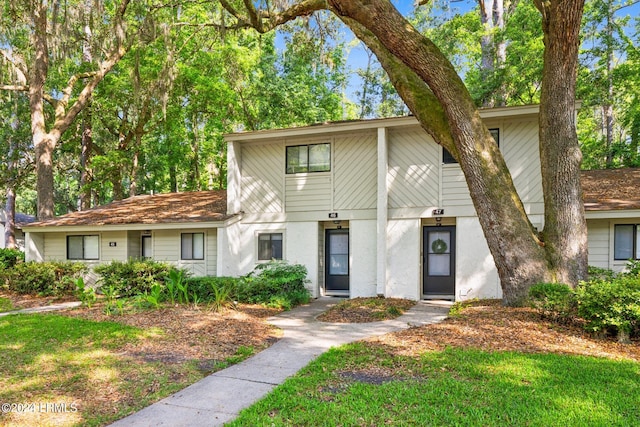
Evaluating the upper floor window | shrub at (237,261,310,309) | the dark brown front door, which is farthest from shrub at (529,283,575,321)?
the upper floor window

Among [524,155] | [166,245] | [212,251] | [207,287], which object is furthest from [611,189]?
[166,245]

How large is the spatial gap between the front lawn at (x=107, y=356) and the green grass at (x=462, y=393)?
1.40m

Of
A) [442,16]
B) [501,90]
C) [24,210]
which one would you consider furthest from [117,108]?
[24,210]

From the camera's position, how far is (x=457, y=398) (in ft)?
11.8

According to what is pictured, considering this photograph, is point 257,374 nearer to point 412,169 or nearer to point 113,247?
point 412,169

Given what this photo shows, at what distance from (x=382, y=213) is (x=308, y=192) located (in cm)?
238

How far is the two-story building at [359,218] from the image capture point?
9.82 meters

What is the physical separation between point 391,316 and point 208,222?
240 inches

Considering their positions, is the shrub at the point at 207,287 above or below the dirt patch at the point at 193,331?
above

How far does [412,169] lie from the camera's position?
420 inches

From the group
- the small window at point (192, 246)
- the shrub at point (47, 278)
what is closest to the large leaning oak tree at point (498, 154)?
the small window at point (192, 246)

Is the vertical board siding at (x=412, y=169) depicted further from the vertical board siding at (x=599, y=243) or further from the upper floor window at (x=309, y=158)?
the vertical board siding at (x=599, y=243)

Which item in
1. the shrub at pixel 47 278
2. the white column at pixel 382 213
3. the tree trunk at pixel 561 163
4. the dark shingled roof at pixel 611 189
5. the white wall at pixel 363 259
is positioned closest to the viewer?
the tree trunk at pixel 561 163

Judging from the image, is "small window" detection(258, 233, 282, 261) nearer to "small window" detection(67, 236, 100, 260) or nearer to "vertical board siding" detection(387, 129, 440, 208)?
"vertical board siding" detection(387, 129, 440, 208)
